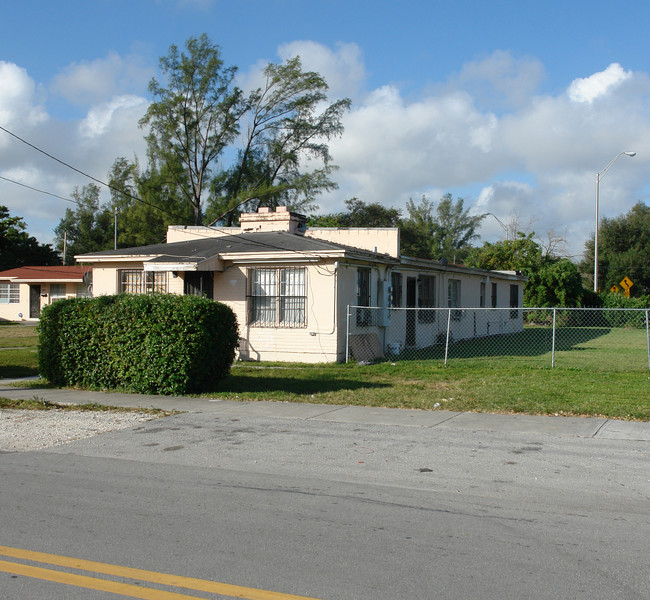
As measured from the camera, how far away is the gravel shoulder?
919 cm

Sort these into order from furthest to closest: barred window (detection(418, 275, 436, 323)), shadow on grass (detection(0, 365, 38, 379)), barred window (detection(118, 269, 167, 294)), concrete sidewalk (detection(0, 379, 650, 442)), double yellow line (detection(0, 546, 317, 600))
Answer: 1. barred window (detection(418, 275, 436, 323))
2. barred window (detection(118, 269, 167, 294))
3. shadow on grass (detection(0, 365, 38, 379))
4. concrete sidewalk (detection(0, 379, 650, 442))
5. double yellow line (detection(0, 546, 317, 600))

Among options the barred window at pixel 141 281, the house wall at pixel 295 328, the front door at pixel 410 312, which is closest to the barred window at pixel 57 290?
the barred window at pixel 141 281

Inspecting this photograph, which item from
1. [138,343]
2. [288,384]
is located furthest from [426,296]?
[138,343]

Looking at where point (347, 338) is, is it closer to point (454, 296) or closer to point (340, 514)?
point (454, 296)

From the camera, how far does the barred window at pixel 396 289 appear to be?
21381 millimetres

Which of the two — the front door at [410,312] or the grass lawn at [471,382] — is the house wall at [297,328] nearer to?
the grass lawn at [471,382]

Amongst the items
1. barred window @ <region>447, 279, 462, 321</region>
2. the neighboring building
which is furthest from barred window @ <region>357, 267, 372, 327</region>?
barred window @ <region>447, 279, 462, 321</region>

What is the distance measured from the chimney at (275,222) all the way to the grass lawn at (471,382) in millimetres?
6387

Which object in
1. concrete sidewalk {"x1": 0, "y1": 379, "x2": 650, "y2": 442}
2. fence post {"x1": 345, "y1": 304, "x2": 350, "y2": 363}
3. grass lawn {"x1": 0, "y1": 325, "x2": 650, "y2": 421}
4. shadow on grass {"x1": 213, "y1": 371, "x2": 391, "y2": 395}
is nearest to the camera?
concrete sidewalk {"x1": 0, "y1": 379, "x2": 650, "y2": 442}

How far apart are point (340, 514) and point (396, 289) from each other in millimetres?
16050

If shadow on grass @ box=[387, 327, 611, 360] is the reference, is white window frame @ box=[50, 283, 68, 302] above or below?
above

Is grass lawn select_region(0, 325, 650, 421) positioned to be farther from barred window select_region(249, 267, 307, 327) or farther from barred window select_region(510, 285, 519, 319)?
barred window select_region(510, 285, 519, 319)

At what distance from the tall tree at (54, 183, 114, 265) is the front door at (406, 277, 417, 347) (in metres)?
49.4

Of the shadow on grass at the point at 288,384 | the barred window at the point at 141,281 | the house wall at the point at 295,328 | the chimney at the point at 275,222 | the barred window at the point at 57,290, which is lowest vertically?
the shadow on grass at the point at 288,384
